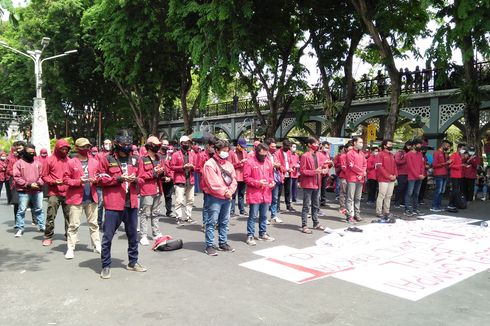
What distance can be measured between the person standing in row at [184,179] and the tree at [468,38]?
290 inches

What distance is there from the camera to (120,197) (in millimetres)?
5875

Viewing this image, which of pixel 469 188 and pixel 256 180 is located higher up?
pixel 256 180

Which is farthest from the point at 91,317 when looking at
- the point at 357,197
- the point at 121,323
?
the point at 357,197

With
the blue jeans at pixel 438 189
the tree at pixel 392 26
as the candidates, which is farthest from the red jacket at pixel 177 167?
the tree at pixel 392 26

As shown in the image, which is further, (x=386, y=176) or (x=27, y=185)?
(x=386, y=176)

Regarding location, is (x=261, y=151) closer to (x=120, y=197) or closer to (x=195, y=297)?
(x=120, y=197)

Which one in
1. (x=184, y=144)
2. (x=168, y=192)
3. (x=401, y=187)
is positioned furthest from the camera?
(x=401, y=187)

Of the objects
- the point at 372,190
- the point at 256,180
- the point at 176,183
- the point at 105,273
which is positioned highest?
the point at 256,180

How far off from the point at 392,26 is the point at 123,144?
38.7ft

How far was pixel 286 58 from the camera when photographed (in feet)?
66.0

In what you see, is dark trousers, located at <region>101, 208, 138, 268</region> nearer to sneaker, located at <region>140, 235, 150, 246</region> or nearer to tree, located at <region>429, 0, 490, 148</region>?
sneaker, located at <region>140, 235, 150, 246</region>

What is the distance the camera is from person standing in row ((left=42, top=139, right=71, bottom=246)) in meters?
7.28

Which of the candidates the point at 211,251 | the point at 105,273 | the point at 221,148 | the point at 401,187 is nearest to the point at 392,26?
the point at 401,187

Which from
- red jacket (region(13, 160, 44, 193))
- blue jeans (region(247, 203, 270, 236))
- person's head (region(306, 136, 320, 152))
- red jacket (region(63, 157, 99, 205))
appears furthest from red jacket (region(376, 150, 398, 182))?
red jacket (region(13, 160, 44, 193))
